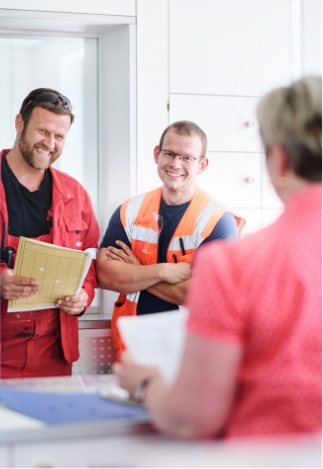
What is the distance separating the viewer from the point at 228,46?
8.77ft

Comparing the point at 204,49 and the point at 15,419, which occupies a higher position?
the point at 204,49

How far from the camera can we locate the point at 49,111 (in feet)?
7.82

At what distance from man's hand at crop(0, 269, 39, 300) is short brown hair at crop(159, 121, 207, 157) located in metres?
0.81

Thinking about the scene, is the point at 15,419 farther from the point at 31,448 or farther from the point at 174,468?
the point at 174,468

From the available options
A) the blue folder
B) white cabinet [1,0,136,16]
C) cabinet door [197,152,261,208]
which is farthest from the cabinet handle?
the blue folder

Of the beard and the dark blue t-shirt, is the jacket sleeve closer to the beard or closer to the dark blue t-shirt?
the dark blue t-shirt

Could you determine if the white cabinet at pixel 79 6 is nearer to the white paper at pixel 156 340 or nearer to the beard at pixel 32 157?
the beard at pixel 32 157

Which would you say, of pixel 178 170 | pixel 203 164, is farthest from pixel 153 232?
pixel 203 164

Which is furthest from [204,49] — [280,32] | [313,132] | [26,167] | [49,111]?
[313,132]

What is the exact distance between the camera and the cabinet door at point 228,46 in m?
2.62

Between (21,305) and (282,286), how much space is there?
1499 mm

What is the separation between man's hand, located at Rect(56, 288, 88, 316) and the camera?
6.97ft

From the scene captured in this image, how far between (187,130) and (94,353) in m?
0.94

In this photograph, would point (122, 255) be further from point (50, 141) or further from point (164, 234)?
point (50, 141)
